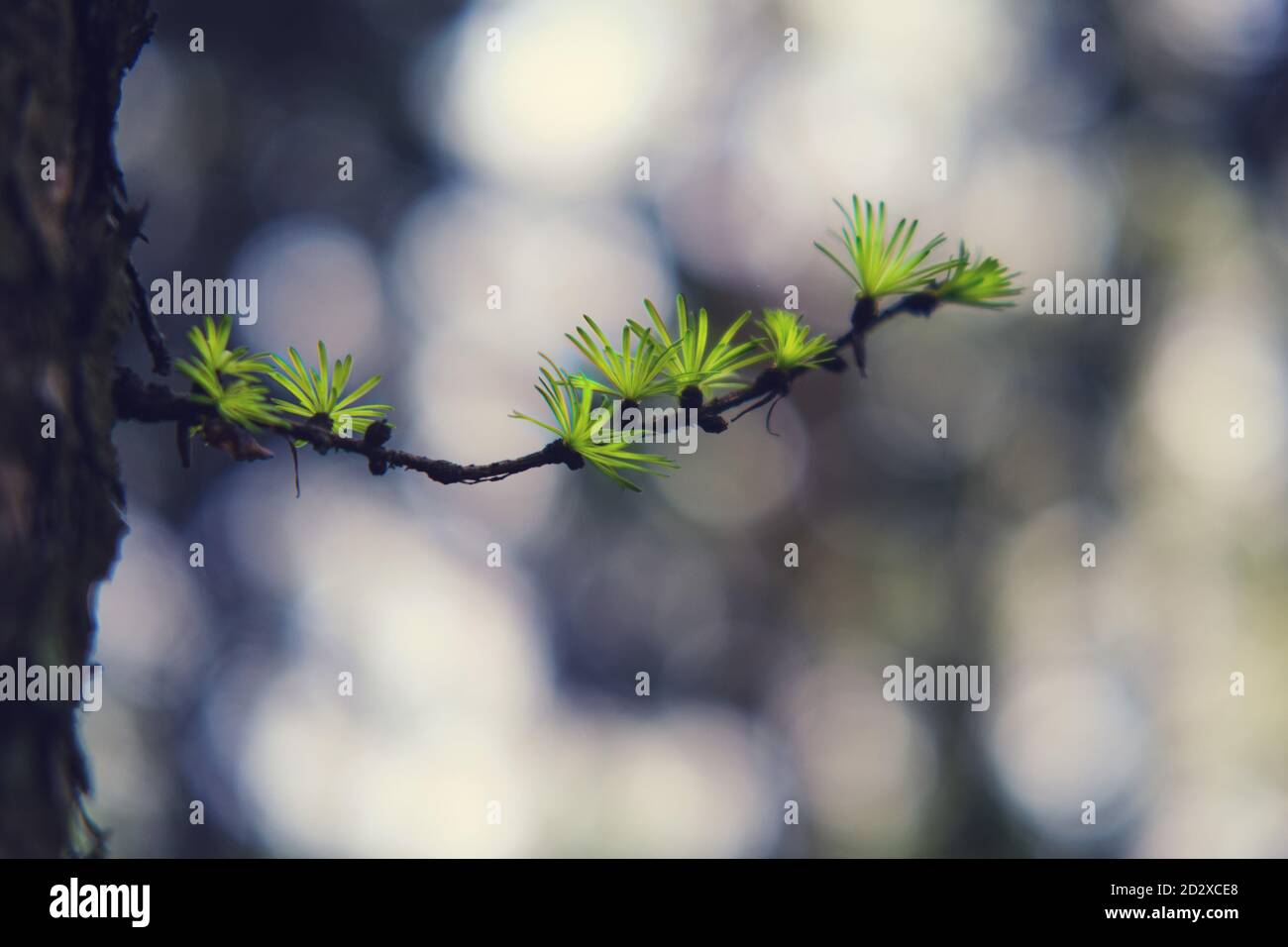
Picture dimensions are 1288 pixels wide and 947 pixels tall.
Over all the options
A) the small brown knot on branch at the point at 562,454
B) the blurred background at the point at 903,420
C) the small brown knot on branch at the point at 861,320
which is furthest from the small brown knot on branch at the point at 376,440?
the blurred background at the point at 903,420

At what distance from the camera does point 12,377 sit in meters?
0.82

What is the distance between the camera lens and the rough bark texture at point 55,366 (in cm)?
83

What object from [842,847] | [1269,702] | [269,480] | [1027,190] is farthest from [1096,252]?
[269,480]

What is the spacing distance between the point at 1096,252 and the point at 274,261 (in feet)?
19.3

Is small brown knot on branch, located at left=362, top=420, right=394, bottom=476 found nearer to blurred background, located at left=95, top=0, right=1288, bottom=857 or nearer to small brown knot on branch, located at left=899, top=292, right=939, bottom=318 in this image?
small brown knot on branch, located at left=899, top=292, right=939, bottom=318

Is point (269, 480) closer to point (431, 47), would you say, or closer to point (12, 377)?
point (431, 47)

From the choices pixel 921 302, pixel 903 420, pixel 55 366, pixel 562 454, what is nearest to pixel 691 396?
pixel 562 454

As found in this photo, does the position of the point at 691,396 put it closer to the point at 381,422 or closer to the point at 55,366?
the point at 381,422

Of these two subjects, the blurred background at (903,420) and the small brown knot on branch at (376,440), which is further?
the blurred background at (903,420)

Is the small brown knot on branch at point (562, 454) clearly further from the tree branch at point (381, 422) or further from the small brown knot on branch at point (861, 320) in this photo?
the small brown knot on branch at point (861, 320)

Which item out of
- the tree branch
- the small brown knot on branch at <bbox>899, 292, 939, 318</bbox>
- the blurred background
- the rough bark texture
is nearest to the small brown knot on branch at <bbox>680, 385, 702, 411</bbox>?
the tree branch

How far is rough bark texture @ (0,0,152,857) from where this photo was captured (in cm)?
83

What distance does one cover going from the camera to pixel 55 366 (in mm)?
872
